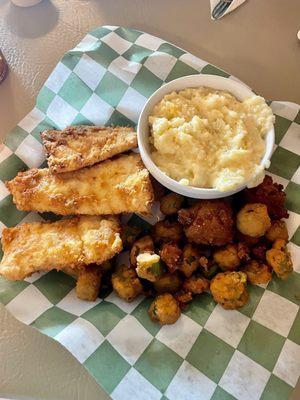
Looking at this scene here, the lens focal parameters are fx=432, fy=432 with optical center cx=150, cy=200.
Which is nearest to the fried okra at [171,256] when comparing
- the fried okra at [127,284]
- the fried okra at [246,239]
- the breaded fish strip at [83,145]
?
the fried okra at [127,284]

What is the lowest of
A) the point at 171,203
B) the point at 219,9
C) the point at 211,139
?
the point at 171,203

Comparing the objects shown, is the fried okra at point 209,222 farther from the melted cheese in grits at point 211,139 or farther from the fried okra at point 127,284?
the fried okra at point 127,284

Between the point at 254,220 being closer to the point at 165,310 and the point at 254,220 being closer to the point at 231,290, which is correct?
the point at 231,290

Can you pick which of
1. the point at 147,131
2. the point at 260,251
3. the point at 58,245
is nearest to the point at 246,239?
the point at 260,251

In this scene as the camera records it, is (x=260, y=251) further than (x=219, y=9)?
No

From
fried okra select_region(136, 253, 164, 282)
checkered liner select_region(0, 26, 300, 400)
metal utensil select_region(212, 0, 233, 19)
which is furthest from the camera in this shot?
metal utensil select_region(212, 0, 233, 19)

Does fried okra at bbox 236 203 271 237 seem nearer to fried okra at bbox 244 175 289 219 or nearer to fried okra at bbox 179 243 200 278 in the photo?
fried okra at bbox 244 175 289 219

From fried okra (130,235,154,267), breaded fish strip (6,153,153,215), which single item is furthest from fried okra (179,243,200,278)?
breaded fish strip (6,153,153,215)
